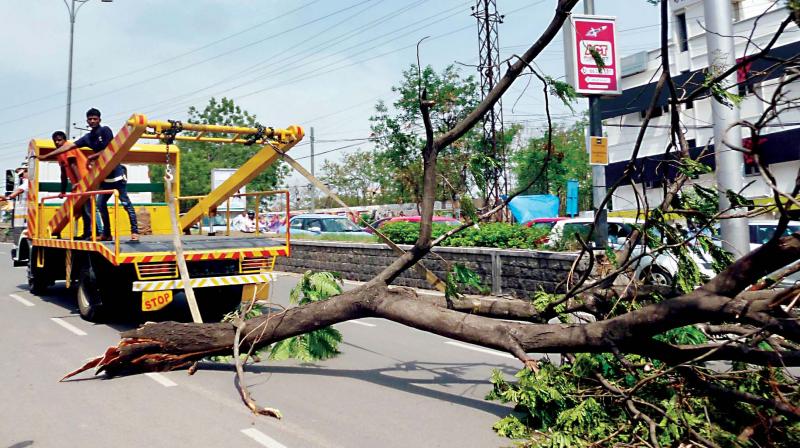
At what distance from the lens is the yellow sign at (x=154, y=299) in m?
8.20

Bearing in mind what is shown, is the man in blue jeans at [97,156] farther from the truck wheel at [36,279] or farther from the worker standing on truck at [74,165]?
the truck wheel at [36,279]

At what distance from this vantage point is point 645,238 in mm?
5105

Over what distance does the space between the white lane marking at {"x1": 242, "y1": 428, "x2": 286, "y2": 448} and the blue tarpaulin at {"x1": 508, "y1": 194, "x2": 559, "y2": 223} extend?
19208 millimetres

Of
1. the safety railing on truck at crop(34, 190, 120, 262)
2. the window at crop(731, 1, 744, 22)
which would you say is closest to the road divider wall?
the safety railing on truck at crop(34, 190, 120, 262)

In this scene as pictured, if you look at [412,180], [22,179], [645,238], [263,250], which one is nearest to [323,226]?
[412,180]

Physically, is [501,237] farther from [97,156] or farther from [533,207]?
[533,207]

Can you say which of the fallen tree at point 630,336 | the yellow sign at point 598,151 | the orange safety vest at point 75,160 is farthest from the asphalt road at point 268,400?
the yellow sign at point 598,151

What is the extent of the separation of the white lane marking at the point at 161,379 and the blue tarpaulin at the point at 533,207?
18.1m

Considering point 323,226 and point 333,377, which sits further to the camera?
point 323,226

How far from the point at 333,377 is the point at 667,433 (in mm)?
3439

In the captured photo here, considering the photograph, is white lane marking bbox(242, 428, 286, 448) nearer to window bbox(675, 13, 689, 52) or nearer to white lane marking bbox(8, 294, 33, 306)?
white lane marking bbox(8, 294, 33, 306)

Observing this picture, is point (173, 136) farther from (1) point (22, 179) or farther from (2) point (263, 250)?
(1) point (22, 179)

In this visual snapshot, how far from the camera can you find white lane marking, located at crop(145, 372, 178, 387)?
6301 mm

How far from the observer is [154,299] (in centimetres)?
827
